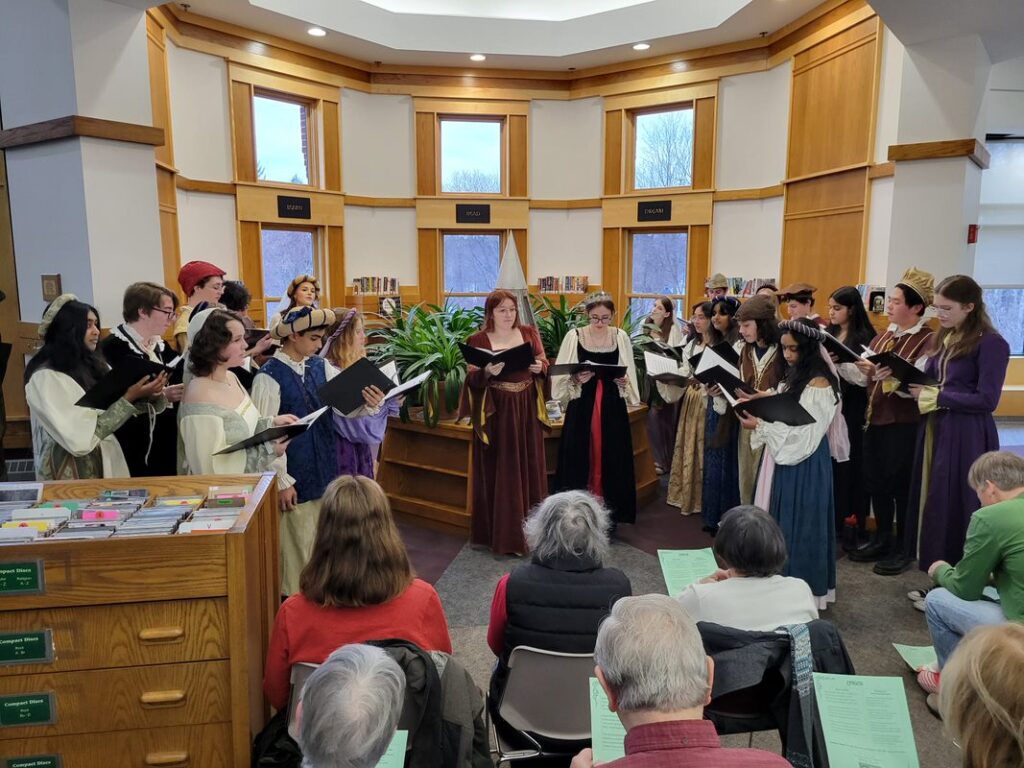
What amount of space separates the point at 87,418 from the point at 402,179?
26.8ft

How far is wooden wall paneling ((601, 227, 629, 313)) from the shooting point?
10234mm

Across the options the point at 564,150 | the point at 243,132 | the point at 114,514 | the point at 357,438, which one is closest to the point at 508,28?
the point at 564,150

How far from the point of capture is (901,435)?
3828 mm

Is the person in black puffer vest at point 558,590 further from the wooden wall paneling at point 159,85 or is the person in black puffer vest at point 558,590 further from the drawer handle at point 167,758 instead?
the wooden wall paneling at point 159,85

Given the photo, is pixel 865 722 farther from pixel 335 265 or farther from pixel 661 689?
pixel 335 265

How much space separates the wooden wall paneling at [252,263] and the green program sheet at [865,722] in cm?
825

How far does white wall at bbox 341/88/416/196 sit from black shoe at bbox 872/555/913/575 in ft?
26.2

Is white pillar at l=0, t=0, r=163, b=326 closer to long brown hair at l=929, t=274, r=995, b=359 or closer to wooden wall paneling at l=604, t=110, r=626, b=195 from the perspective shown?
long brown hair at l=929, t=274, r=995, b=359

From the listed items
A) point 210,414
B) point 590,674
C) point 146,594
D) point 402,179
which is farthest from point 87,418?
point 402,179

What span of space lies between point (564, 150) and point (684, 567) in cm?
915

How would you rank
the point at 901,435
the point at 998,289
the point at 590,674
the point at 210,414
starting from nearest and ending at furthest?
the point at 590,674
the point at 210,414
the point at 901,435
the point at 998,289

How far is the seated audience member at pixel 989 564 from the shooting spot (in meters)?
2.22

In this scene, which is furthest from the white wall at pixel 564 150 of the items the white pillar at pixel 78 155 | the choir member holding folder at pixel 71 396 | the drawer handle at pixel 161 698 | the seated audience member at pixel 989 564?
the drawer handle at pixel 161 698

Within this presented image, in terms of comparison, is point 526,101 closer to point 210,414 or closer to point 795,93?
point 795,93
